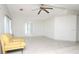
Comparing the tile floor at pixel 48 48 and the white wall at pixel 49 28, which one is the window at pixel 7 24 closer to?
the tile floor at pixel 48 48

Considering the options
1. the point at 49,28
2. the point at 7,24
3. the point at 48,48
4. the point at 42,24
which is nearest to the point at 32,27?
the point at 42,24

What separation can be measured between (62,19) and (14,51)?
408cm

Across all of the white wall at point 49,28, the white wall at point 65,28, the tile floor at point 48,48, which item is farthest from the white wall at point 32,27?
the white wall at point 65,28

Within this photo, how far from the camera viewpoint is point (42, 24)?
6.64 meters

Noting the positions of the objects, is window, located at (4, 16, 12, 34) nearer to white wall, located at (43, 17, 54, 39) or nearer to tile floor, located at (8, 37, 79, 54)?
tile floor, located at (8, 37, 79, 54)

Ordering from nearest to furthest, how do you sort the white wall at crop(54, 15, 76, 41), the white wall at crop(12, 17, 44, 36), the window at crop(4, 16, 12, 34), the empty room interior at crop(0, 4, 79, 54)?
the window at crop(4, 16, 12, 34) < the empty room interior at crop(0, 4, 79, 54) < the white wall at crop(12, 17, 44, 36) < the white wall at crop(54, 15, 76, 41)

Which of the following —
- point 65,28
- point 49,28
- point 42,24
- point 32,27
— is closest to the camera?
point 32,27

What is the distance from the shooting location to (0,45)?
3885 millimetres

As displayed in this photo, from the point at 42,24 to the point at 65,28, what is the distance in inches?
61.6

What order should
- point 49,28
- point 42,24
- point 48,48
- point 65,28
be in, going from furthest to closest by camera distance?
point 49,28 < point 65,28 < point 42,24 < point 48,48

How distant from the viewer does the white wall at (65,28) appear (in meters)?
6.89

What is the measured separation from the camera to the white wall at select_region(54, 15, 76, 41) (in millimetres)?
6891

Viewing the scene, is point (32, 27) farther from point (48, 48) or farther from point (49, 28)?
point (48, 48)

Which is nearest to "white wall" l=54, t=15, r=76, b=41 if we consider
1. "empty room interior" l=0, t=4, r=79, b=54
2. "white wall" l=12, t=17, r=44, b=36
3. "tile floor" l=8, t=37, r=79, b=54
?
"empty room interior" l=0, t=4, r=79, b=54
